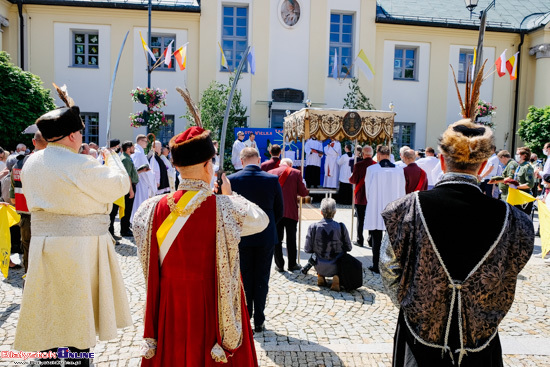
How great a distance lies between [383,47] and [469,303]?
20552mm

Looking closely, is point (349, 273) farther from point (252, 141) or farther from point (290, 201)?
point (252, 141)

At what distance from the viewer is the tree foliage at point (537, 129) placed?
718 inches

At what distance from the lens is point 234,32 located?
20.3 m

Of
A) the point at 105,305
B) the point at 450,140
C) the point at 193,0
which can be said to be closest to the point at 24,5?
the point at 193,0

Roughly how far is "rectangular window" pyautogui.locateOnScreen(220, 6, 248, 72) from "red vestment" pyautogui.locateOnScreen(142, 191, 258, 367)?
18.4 m

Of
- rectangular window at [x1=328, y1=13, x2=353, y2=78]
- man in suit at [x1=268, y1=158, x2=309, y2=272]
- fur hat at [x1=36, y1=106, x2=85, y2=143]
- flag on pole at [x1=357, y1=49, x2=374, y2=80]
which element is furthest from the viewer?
rectangular window at [x1=328, y1=13, x2=353, y2=78]

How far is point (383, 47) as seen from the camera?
21.3 m

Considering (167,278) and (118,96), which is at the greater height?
→ (118,96)

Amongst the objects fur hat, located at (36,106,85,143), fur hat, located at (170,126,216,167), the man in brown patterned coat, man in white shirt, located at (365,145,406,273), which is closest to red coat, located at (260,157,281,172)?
man in white shirt, located at (365,145,406,273)

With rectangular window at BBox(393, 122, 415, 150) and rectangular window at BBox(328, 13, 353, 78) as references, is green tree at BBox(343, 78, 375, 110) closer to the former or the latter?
rectangular window at BBox(328, 13, 353, 78)

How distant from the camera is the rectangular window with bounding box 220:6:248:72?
20250 mm

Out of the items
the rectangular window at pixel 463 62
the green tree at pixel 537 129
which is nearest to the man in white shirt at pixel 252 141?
the green tree at pixel 537 129

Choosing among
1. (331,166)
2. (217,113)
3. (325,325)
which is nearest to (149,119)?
(217,113)

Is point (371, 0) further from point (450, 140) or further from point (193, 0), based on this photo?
point (450, 140)
